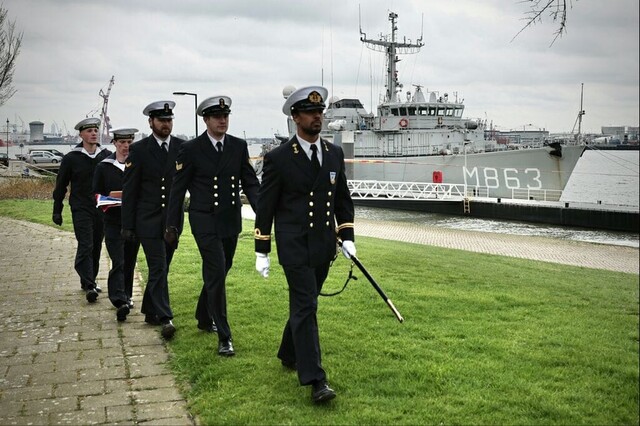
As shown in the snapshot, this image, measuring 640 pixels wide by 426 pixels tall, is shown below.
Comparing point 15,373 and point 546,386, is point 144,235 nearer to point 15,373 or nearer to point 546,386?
point 15,373

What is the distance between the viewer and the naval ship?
38750mm

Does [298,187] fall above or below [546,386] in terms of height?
above

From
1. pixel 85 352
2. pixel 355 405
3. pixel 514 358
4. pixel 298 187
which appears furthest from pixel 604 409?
pixel 85 352

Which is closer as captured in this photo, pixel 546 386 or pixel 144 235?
pixel 546 386

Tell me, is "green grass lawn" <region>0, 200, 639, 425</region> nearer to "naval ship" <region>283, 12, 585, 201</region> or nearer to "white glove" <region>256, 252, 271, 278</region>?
"white glove" <region>256, 252, 271, 278</region>

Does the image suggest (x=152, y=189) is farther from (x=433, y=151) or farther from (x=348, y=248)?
(x=433, y=151)

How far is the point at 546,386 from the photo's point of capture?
4.68 m

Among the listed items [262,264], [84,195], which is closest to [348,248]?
[262,264]

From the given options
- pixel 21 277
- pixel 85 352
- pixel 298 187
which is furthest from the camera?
pixel 21 277

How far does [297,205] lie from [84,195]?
181 inches

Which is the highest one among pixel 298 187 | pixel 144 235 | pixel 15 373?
pixel 298 187

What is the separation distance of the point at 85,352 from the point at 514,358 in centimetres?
354

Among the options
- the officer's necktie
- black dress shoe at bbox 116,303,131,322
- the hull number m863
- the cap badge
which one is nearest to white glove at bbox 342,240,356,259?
the officer's necktie

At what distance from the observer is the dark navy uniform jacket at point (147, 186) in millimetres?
6895
